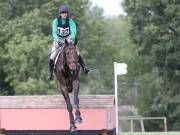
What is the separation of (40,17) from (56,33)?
34.1 metres

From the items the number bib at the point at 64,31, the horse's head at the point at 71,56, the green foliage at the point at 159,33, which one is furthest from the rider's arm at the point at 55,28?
the green foliage at the point at 159,33

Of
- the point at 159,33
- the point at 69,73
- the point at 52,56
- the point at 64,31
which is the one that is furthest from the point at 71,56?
the point at 159,33

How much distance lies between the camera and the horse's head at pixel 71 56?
1403 centimetres

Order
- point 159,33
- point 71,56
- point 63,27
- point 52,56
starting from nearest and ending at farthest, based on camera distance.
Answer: point 71,56
point 63,27
point 52,56
point 159,33

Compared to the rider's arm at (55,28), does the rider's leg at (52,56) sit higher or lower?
lower

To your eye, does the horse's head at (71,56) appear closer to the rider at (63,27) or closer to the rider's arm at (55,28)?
the rider at (63,27)

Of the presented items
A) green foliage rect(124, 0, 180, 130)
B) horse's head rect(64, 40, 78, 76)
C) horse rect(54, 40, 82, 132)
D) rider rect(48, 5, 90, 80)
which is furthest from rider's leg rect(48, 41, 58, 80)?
green foliage rect(124, 0, 180, 130)

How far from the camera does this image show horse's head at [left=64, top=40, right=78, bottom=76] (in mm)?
14031

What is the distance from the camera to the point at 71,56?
14070 mm

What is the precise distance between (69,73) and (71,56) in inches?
25.3

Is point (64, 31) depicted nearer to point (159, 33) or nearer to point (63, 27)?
point (63, 27)

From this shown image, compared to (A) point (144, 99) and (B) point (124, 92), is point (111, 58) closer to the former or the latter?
(A) point (144, 99)

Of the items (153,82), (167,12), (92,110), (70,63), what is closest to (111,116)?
(92,110)

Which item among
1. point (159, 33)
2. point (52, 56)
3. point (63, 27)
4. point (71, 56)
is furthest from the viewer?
point (159, 33)
